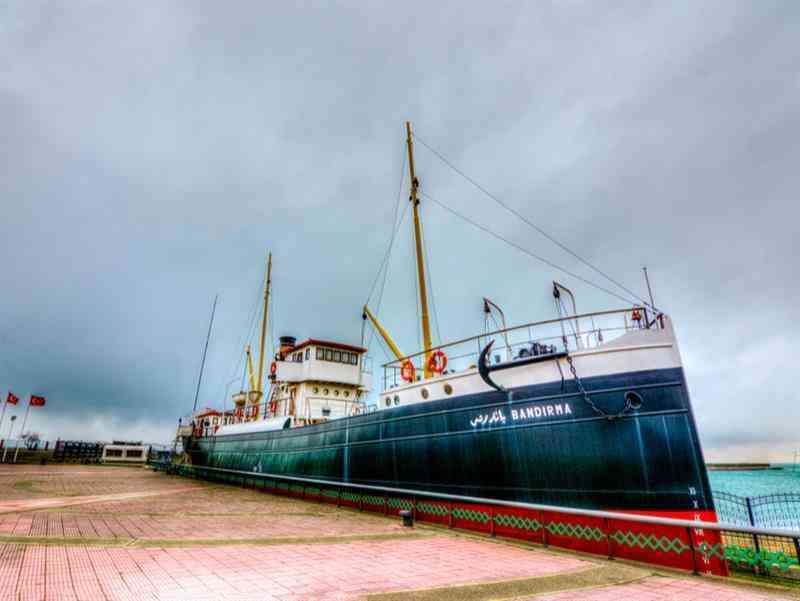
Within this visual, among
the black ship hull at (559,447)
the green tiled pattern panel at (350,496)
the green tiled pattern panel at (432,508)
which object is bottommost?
the green tiled pattern panel at (432,508)

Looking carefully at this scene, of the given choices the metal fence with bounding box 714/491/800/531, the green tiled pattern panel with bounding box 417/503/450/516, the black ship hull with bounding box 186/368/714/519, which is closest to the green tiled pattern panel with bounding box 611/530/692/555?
the black ship hull with bounding box 186/368/714/519

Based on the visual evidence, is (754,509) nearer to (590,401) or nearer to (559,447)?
(559,447)

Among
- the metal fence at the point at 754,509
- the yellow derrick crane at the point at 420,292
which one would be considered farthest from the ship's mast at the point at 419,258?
the metal fence at the point at 754,509

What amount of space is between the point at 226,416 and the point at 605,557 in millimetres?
35146

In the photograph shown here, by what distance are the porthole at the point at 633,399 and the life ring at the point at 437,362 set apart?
5.45 metres

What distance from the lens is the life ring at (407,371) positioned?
14.7 m

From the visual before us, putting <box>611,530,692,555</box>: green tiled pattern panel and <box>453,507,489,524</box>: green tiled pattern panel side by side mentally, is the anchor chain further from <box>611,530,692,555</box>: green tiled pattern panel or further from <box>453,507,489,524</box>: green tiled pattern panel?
<box>453,507,489,524</box>: green tiled pattern panel

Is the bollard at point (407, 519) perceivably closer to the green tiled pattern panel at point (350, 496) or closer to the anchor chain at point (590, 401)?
the green tiled pattern panel at point (350, 496)

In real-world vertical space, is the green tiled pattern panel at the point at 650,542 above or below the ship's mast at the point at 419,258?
below

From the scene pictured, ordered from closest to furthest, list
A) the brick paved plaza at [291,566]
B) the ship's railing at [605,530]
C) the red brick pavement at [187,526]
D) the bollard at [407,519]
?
the brick paved plaza at [291,566] → the ship's railing at [605,530] → the red brick pavement at [187,526] → the bollard at [407,519]

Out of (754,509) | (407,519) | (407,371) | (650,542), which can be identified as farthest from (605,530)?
(754,509)

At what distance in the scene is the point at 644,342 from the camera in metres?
9.93

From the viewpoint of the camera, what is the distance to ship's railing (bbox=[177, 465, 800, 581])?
7.13 m

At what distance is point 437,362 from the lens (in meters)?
13.9
